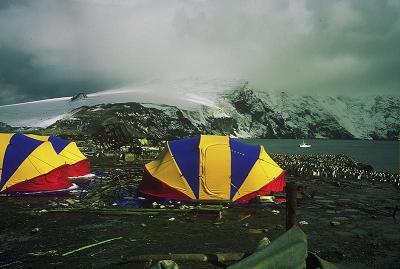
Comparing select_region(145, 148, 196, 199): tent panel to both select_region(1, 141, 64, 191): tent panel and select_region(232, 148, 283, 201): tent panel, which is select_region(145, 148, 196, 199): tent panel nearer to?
select_region(232, 148, 283, 201): tent panel

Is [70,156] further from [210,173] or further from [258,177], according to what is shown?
[258,177]

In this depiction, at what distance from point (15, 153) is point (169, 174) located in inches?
275

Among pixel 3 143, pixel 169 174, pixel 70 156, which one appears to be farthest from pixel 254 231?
pixel 70 156

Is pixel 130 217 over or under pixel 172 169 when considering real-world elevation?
under

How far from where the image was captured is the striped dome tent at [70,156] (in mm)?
22267

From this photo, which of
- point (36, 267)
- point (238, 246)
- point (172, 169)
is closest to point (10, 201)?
point (172, 169)

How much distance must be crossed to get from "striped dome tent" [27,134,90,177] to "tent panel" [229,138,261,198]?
10.0 metres

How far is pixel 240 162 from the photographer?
16562mm

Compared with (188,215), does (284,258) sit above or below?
above

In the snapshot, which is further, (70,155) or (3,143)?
(70,155)

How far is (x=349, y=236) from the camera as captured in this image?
11.4m

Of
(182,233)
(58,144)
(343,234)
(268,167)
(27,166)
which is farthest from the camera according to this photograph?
(58,144)

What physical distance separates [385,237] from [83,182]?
15642 millimetres

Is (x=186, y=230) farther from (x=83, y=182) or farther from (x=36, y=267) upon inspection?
(x=83, y=182)
